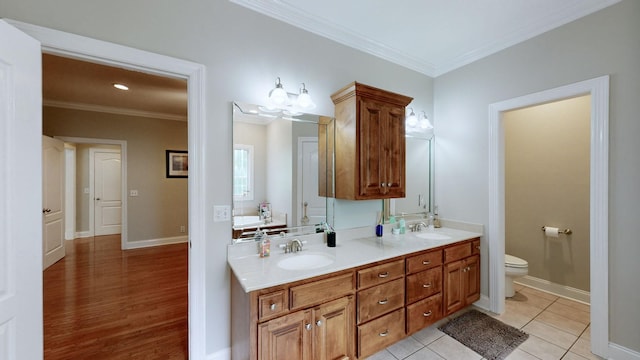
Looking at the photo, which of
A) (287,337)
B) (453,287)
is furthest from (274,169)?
(453,287)

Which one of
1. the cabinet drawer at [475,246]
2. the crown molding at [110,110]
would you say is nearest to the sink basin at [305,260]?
the cabinet drawer at [475,246]

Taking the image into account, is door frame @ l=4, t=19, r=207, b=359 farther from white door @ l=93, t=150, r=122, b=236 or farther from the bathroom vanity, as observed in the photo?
white door @ l=93, t=150, r=122, b=236

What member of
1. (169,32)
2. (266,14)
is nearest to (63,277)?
(169,32)

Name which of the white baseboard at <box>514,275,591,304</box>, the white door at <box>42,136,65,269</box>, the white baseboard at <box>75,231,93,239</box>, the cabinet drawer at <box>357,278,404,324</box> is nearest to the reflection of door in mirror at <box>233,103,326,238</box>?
the cabinet drawer at <box>357,278,404,324</box>

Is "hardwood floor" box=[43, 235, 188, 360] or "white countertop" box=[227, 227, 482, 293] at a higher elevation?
"white countertop" box=[227, 227, 482, 293]

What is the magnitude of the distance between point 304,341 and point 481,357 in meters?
1.48

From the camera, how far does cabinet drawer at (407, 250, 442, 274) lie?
2031mm

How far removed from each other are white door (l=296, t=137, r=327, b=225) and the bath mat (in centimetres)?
159

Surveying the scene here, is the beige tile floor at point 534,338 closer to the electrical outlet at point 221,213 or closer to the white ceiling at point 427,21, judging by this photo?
the electrical outlet at point 221,213

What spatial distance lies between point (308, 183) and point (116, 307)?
2.56 metres

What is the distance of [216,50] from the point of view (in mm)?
1824

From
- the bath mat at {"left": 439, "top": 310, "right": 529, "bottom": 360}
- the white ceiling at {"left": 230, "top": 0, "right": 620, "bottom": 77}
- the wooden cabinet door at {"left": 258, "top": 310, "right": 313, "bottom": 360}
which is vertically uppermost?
the white ceiling at {"left": 230, "top": 0, "right": 620, "bottom": 77}

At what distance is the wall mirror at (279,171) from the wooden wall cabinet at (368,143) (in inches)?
6.0

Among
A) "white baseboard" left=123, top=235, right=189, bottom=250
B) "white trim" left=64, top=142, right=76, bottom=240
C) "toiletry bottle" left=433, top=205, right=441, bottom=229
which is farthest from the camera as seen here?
"white trim" left=64, top=142, right=76, bottom=240
